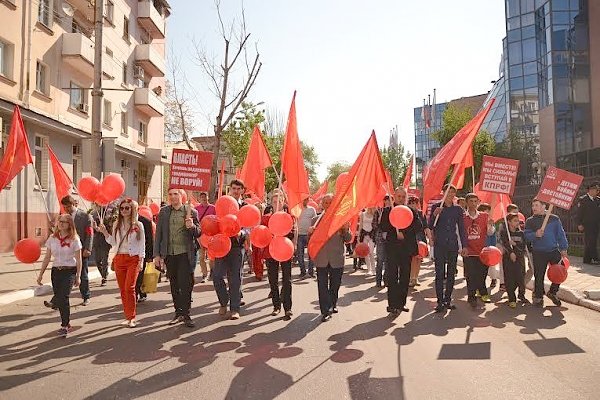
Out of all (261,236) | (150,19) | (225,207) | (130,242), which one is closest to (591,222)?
(261,236)

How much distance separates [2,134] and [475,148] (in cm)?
3001

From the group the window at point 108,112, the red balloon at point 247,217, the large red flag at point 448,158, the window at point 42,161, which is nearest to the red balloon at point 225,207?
the red balloon at point 247,217

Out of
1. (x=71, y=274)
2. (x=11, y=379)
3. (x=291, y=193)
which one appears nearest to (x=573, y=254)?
(x=291, y=193)

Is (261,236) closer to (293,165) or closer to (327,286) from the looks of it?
(327,286)

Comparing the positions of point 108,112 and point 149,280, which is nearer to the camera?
point 149,280

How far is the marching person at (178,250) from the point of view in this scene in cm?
712

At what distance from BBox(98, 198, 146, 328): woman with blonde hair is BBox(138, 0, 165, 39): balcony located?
2508 centimetres

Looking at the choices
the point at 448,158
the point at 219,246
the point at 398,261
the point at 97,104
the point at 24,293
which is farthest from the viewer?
the point at 97,104

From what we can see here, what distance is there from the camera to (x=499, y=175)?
888 cm

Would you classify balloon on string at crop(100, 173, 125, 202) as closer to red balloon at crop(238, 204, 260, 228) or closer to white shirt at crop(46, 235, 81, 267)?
white shirt at crop(46, 235, 81, 267)

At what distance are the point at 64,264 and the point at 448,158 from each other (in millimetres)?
5566

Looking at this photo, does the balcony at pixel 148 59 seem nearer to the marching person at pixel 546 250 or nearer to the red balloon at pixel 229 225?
the red balloon at pixel 229 225

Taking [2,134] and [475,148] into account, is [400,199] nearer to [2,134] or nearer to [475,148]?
[2,134]

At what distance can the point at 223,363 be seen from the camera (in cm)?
527
